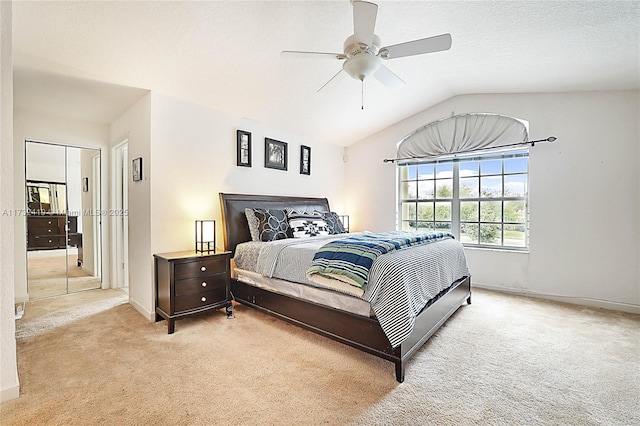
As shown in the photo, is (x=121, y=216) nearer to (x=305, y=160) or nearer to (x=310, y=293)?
(x=305, y=160)

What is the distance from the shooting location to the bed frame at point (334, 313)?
6.79 feet

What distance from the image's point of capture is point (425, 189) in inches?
194

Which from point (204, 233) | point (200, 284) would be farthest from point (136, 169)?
point (200, 284)

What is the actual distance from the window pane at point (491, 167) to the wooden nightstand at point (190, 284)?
3.83 m

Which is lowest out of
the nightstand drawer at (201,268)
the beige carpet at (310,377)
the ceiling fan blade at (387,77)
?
the beige carpet at (310,377)

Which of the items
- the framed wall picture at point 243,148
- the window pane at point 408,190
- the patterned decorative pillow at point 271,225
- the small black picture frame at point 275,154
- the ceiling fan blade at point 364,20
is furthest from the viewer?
the window pane at point 408,190

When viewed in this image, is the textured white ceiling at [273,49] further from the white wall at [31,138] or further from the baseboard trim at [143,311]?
the baseboard trim at [143,311]

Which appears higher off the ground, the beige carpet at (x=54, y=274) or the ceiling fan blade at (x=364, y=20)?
the ceiling fan blade at (x=364, y=20)

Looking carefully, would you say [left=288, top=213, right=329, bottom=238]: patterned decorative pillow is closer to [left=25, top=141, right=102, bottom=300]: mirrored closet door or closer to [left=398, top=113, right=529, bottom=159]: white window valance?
[left=398, top=113, right=529, bottom=159]: white window valance

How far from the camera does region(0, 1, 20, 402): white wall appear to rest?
1712mm

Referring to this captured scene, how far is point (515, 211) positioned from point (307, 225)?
299 centimetres

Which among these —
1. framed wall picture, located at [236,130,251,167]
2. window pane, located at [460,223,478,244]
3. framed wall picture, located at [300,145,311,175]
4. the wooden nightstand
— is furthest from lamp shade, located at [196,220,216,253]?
window pane, located at [460,223,478,244]

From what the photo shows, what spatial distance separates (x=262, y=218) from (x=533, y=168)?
12.0 ft

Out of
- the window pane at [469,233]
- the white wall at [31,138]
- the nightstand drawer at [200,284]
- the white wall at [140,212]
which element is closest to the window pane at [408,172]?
the window pane at [469,233]
